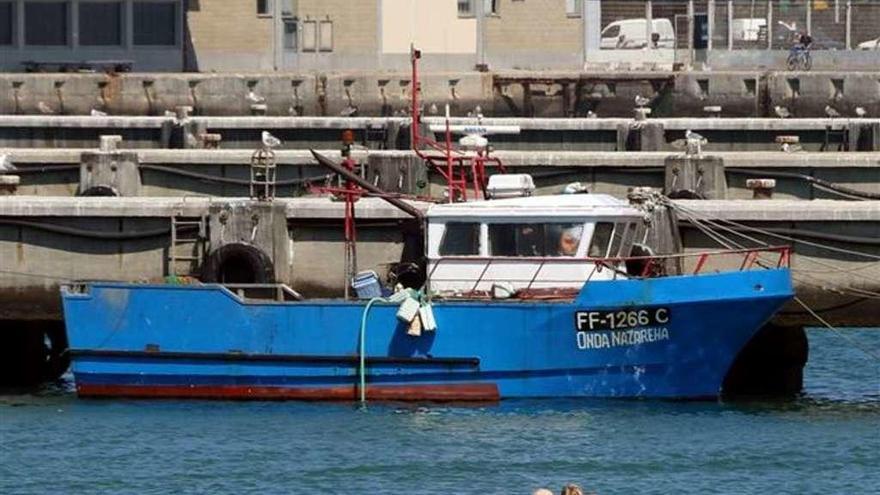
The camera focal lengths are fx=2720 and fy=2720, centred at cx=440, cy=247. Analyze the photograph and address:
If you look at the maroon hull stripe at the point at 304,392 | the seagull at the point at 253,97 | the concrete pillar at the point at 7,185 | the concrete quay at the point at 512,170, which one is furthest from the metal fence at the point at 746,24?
the maroon hull stripe at the point at 304,392

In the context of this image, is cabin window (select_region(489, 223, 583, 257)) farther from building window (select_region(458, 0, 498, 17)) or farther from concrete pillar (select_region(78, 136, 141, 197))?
building window (select_region(458, 0, 498, 17))

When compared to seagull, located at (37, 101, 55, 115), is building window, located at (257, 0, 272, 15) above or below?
above

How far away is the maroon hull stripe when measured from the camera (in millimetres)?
30094

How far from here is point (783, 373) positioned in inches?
1302

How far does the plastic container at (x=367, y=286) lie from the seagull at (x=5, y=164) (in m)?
7.90

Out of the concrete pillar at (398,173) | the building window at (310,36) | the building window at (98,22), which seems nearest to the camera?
the concrete pillar at (398,173)

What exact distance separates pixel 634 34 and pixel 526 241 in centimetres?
4117

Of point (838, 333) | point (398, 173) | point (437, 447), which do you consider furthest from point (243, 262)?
point (838, 333)

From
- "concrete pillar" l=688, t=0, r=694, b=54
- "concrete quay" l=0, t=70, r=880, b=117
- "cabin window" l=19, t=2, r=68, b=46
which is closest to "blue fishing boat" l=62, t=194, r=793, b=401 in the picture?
"concrete quay" l=0, t=70, r=880, b=117

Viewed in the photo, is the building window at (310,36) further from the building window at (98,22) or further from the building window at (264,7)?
the building window at (98,22)

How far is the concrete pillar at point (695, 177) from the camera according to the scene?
118 feet

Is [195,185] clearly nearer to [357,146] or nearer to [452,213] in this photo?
[357,146]

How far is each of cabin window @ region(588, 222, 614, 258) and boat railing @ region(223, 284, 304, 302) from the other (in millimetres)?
3589

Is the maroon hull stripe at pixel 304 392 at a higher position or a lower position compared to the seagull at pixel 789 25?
lower
